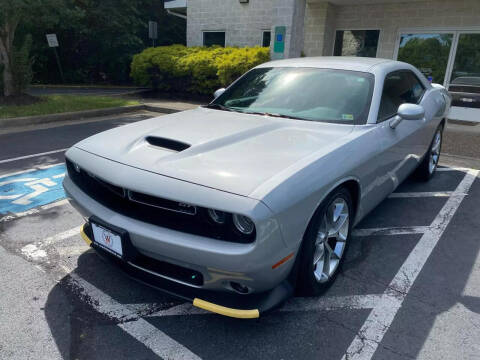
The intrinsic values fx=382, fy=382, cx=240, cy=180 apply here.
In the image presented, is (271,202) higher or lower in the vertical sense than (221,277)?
higher

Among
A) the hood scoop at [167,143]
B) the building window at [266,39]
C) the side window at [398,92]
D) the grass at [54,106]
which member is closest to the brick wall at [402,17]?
the building window at [266,39]

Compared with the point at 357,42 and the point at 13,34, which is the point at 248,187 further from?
the point at 357,42

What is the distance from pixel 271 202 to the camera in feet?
6.33

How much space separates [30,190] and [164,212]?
3.14 meters

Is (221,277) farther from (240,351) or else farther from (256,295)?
(240,351)

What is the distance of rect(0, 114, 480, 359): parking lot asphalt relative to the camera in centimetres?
223

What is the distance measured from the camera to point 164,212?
2.17 meters

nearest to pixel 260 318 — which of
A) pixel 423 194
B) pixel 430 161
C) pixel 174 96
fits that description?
pixel 423 194

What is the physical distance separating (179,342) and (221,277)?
0.58m

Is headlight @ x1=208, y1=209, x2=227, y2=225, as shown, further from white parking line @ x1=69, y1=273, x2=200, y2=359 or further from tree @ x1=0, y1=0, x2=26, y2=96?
tree @ x1=0, y1=0, x2=26, y2=96

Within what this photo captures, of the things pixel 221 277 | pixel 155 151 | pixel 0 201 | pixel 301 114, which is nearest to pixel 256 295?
pixel 221 277

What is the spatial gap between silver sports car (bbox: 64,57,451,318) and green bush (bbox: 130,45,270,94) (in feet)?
24.1

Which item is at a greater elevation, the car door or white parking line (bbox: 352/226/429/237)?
the car door

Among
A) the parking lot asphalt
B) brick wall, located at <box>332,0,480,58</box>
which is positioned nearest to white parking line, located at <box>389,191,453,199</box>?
the parking lot asphalt
